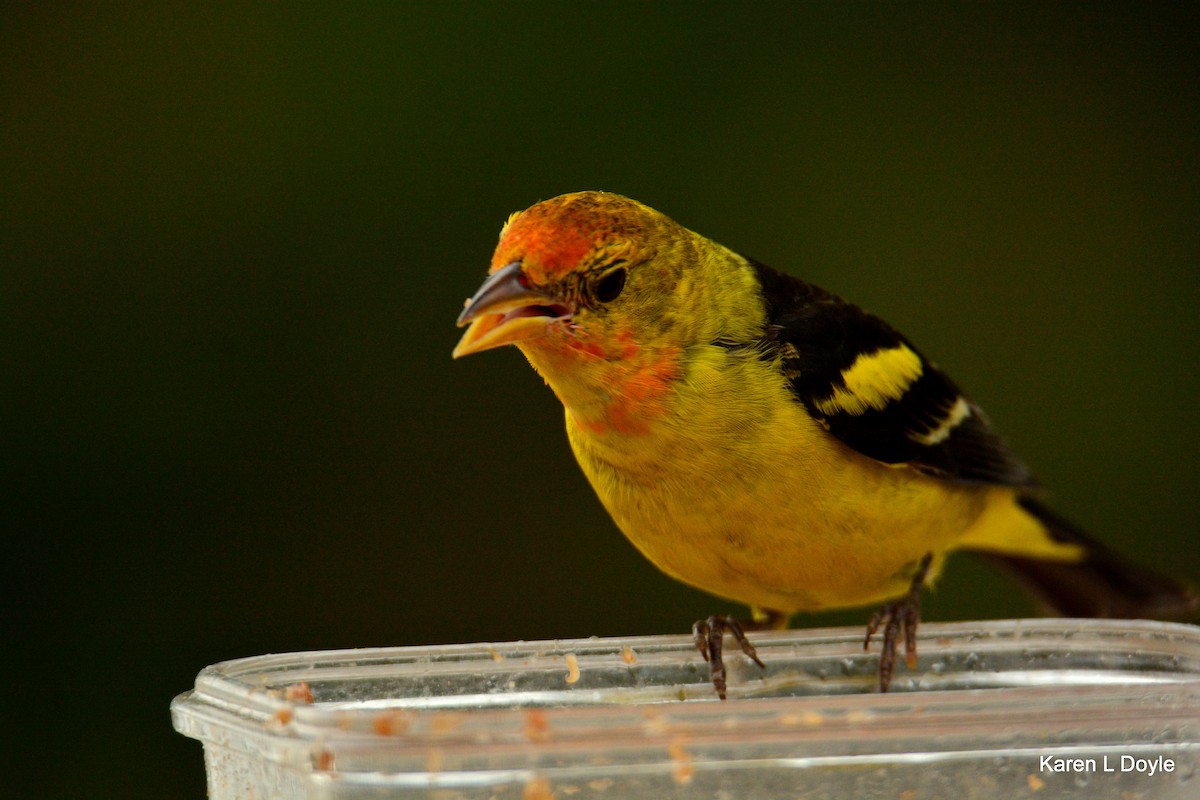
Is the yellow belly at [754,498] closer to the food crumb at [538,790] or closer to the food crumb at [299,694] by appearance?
the food crumb at [299,694]

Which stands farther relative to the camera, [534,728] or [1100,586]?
[1100,586]

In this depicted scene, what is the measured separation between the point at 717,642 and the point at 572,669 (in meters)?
0.26

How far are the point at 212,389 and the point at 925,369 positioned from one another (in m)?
2.36

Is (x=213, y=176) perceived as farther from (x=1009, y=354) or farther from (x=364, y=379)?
(x=1009, y=354)

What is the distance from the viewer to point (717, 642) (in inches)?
83.0

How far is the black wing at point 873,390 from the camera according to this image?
225cm

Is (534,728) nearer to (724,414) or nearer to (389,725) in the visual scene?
(389,725)

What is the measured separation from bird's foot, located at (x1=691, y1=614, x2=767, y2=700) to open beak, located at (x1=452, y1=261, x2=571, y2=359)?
0.58 m

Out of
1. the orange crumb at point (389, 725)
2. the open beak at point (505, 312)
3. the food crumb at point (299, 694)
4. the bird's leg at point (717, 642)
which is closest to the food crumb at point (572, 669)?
the bird's leg at point (717, 642)

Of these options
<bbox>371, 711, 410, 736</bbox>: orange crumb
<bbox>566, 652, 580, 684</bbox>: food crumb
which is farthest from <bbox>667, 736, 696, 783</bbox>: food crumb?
<bbox>566, 652, 580, 684</bbox>: food crumb

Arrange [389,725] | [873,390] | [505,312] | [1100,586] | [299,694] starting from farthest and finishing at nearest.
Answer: [1100,586]
[873,390]
[505,312]
[299,694]
[389,725]

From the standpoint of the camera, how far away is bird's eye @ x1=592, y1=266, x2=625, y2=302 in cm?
201

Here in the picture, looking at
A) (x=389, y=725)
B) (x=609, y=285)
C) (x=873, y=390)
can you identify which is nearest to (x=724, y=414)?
(x=609, y=285)

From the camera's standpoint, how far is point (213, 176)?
163 inches
